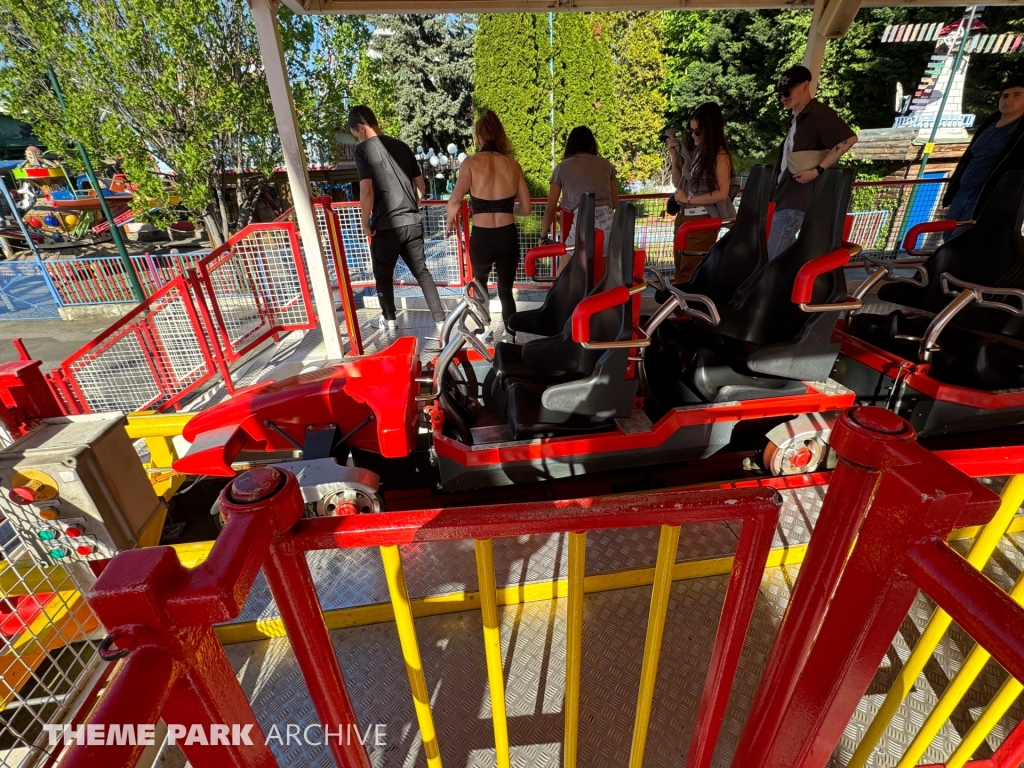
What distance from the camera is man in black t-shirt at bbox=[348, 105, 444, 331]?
3865 mm

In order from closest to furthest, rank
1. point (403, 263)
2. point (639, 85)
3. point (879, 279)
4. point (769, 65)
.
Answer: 1. point (879, 279)
2. point (403, 263)
3. point (769, 65)
4. point (639, 85)

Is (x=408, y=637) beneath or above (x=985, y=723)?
above

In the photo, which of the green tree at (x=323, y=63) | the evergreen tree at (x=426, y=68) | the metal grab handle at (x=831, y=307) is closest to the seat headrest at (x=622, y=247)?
the metal grab handle at (x=831, y=307)

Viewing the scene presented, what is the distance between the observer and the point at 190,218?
9.40 meters

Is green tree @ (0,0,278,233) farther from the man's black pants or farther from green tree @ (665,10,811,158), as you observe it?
green tree @ (665,10,811,158)

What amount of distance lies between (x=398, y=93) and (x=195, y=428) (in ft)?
65.8

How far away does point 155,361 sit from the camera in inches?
146

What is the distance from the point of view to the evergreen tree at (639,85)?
19.7m

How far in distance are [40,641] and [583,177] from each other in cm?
392

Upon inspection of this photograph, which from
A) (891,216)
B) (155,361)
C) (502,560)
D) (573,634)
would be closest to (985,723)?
(573,634)

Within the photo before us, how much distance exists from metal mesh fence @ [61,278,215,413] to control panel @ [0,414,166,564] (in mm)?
1791

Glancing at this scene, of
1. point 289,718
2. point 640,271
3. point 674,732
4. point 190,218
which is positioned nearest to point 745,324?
point 640,271

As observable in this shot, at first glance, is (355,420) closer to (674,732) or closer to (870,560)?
(674,732)

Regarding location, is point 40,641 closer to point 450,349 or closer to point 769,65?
point 450,349
